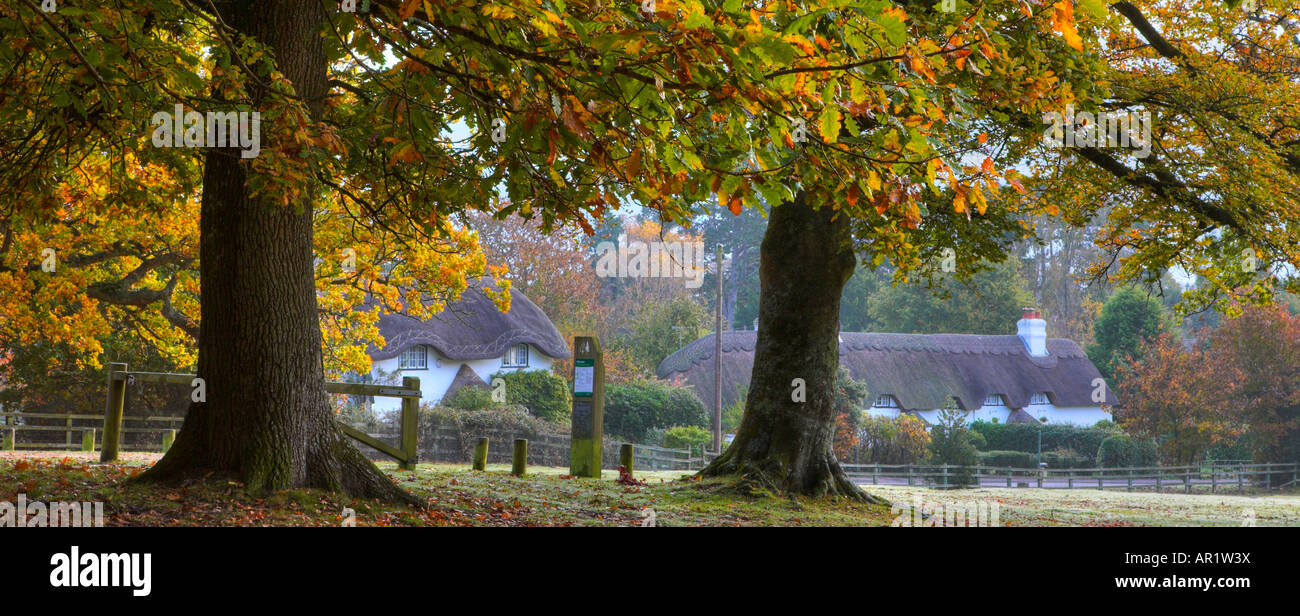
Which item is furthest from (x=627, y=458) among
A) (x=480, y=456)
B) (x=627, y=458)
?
(x=480, y=456)

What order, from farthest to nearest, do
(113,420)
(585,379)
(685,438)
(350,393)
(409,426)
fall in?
1. (685,438)
2. (585,379)
3. (409,426)
4. (113,420)
5. (350,393)

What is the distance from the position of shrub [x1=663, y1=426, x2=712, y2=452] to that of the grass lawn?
50.0ft

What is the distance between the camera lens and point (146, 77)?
683 centimetres

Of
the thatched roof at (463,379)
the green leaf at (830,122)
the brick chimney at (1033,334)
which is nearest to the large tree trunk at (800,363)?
the green leaf at (830,122)

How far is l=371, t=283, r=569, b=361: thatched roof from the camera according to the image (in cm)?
3622

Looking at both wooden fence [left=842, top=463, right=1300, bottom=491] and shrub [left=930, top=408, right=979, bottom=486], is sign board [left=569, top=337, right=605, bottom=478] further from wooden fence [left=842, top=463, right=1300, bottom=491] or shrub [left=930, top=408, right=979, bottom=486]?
shrub [left=930, top=408, right=979, bottom=486]

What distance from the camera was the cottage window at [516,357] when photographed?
127ft

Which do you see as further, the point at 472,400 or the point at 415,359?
the point at 415,359

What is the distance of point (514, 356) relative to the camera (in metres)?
39.1

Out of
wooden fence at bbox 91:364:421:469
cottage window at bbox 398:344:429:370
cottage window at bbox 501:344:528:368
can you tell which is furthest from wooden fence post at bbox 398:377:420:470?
cottage window at bbox 501:344:528:368

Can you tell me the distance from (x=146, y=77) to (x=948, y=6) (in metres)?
5.41

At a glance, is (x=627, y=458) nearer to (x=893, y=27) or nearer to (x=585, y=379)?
(x=585, y=379)

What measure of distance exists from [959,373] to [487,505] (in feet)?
126
